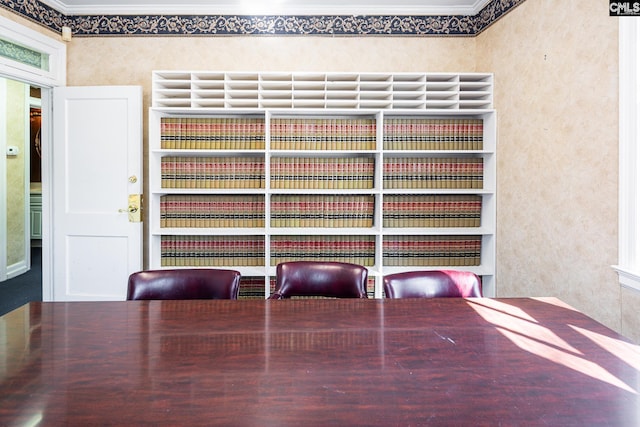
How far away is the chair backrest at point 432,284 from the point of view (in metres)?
1.95

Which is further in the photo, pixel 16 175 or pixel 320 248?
pixel 16 175

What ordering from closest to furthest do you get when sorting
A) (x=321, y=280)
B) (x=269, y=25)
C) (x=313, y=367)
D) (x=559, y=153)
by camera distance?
1. (x=313, y=367)
2. (x=321, y=280)
3. (x=559, y=153)
4. (x=269, y=25)

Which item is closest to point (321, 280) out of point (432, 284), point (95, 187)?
point (432, 284)

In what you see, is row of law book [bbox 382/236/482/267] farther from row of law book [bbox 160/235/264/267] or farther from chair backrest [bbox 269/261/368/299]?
Result: chair backrest [bbox 269/261/368/299]

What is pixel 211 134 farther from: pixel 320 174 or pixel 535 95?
pixel 535 95

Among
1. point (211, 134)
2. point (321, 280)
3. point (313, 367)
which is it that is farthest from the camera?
point (211, 134)

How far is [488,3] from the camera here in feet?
11.1

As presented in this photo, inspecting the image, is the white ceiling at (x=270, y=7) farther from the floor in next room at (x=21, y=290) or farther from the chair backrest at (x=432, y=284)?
the floor in next room at (x=21, y=290)

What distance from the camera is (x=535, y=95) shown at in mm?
2766

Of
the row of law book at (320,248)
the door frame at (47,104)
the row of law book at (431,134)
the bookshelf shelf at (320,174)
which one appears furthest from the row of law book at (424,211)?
the door frame at (47,104)

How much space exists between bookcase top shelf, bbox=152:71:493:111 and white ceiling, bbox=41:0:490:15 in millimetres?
714

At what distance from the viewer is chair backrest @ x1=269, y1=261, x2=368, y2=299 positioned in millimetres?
2074

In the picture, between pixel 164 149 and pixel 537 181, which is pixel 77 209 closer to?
pixel 164 149

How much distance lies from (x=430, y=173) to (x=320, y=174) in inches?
35.8
